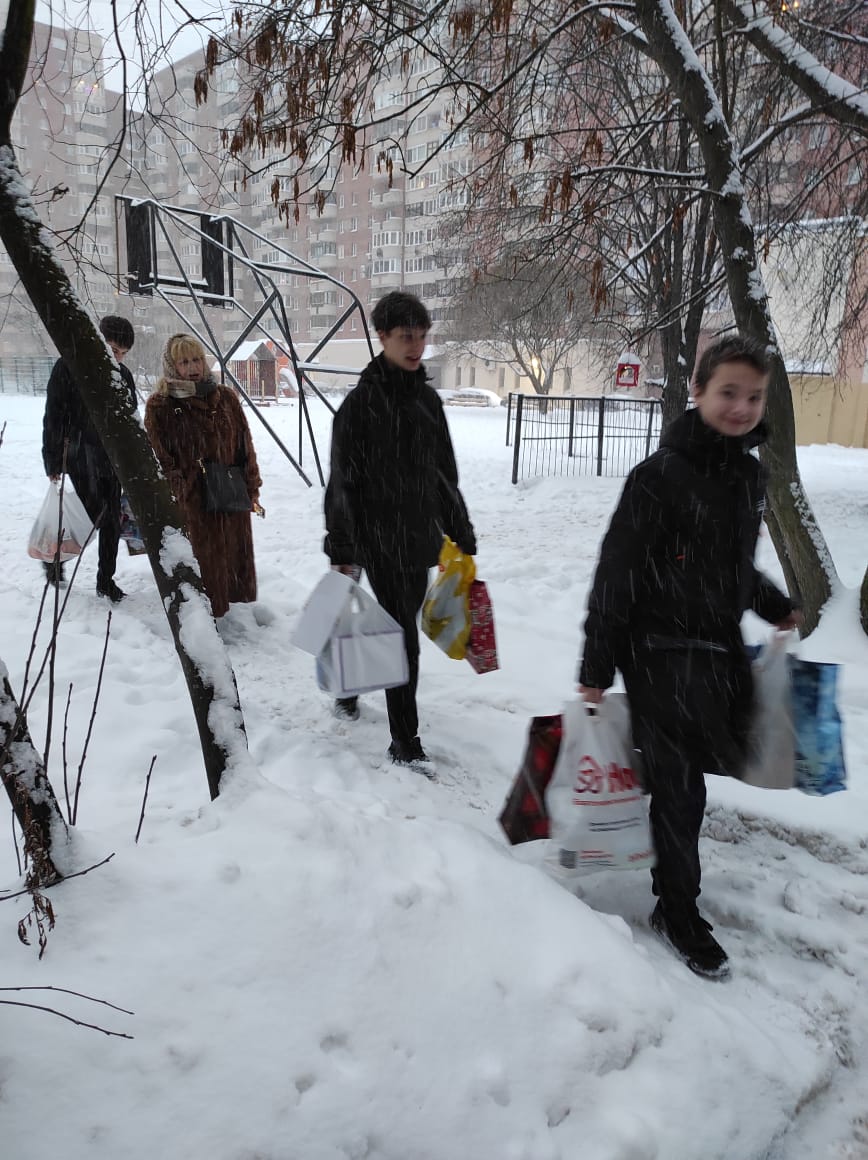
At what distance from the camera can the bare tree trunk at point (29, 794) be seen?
5.51ft

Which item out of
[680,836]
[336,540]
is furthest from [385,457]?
[680,836]

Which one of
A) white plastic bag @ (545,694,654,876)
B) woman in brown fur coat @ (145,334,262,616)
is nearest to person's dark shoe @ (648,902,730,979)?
white plastic bag @ (545,694,654,876)

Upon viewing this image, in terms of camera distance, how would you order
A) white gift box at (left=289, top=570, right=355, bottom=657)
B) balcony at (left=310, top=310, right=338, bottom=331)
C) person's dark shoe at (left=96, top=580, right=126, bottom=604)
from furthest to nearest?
balcony at (left=310, top=310, right=338, bottom=331), person's dark shoe at (left=96, top=580, right=126, bottom=604), white gift box at (left=289, top=570, right=355, bottom=657)

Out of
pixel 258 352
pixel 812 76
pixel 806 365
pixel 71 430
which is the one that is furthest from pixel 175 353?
pixel 258 352

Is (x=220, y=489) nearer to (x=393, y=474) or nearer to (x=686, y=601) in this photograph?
(x=393, y=474)

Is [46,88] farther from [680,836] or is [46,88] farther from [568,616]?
[568,616]

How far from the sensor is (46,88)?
295 centimetres

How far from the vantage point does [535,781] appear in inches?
87.4

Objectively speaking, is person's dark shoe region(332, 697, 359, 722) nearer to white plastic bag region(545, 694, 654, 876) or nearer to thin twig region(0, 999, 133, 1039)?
white plastic bag region(545, 694, 654, 876)

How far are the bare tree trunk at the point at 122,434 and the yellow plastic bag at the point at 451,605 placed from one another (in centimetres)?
121

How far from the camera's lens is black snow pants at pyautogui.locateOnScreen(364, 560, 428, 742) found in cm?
316

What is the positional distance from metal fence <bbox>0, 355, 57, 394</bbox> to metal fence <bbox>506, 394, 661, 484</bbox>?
87.1 ft

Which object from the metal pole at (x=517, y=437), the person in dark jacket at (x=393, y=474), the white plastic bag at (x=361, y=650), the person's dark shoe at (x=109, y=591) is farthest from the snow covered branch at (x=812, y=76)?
the metal pole at (x=517, y=437)

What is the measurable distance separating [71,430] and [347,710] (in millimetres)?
2559
